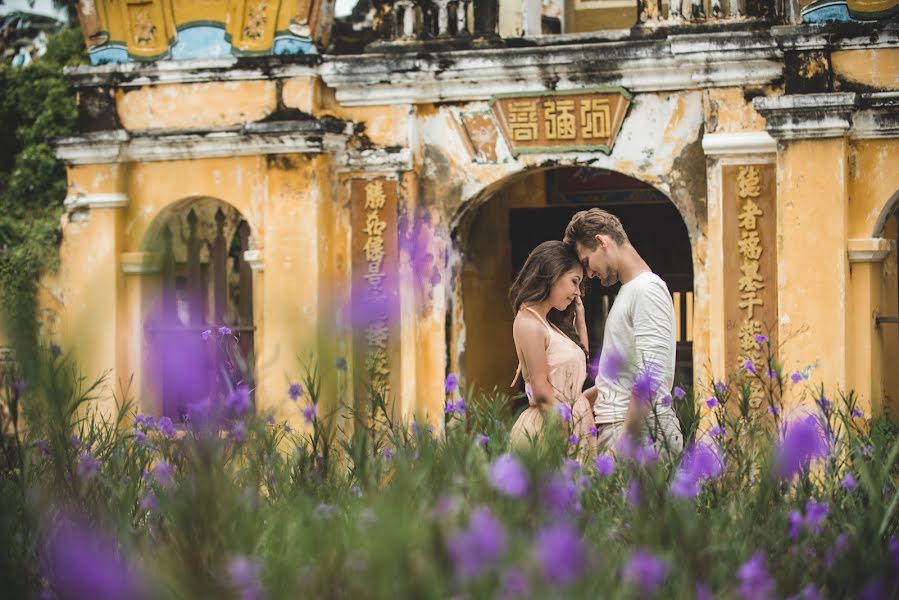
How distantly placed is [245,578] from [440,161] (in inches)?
259

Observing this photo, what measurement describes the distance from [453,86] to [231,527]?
6.07m

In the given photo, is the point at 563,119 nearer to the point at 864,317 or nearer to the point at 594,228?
the point at 864,317

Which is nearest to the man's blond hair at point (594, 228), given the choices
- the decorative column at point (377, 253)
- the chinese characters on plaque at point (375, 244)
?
the decorative column at point (377, 253)

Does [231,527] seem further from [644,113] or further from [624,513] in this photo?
[644,113]

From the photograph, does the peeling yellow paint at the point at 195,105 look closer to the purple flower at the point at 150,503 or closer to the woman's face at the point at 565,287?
the woman's face at the point at 565,287

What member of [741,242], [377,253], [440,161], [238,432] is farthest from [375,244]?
[238,432]

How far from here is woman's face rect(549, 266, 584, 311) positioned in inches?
195

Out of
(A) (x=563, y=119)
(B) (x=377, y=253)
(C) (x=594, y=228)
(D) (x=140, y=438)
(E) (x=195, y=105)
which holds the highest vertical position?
(E) (x=195, y=105)

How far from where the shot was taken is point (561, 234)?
10.5 m

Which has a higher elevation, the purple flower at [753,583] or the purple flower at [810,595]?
the purple flower at [753,583]

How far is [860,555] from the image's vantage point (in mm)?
2562

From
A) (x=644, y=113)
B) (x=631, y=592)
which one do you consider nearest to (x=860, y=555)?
(x=631, y=592)

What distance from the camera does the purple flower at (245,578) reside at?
75.4 inches

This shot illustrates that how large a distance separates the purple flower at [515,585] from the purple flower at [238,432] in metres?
1.12
